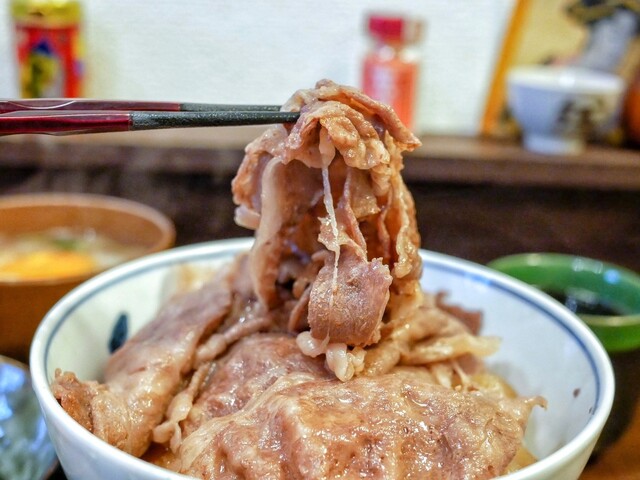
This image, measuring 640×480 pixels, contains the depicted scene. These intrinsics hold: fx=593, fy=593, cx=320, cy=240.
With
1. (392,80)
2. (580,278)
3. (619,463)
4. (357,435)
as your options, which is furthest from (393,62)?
(357,435)

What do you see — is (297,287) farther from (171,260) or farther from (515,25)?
(515,25)

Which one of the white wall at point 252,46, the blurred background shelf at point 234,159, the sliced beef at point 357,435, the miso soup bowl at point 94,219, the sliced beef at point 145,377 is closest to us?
the sliced beef at point 357,435

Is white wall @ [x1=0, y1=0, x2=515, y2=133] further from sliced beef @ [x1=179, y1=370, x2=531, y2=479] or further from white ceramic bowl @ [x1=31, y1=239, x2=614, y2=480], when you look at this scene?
sliced beef @ [x1=179, y1=370, x2=531, y2=479]

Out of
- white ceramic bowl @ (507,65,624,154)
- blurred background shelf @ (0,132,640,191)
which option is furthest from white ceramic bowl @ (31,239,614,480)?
white ceramic bowl @ (507,65,624,154)

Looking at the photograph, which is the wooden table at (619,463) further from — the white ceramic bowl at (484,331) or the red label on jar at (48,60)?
the red label on jar at (48,60)

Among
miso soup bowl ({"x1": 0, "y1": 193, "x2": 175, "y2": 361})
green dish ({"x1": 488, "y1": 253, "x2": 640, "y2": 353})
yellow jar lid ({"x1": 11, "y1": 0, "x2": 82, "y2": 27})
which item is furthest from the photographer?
yellow jar lid ({"x1": 11, "y1": 0, "x2": 82, "y2": 27})

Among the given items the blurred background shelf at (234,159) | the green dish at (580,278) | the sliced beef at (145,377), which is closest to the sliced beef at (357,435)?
the sliced beef at (145,377)
